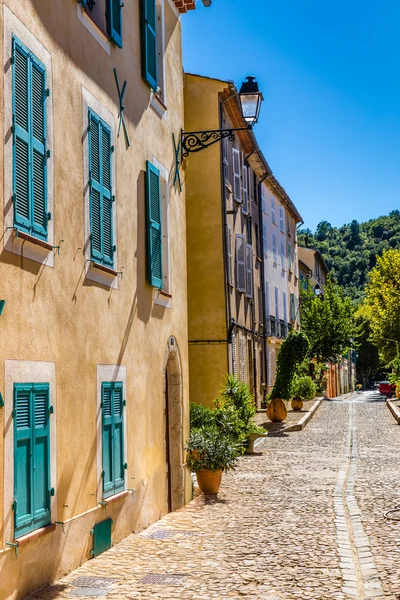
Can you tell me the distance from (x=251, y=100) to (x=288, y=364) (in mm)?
15843

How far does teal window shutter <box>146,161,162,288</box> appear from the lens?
10508mm

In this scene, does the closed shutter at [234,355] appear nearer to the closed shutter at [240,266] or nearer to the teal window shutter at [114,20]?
the closed shutter at [240,266]

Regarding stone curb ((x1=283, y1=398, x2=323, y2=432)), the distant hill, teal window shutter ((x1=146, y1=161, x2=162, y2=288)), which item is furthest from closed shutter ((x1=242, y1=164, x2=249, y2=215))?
the distant hill

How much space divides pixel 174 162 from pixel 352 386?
7736 cm

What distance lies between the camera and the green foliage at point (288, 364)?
2666 centimetres

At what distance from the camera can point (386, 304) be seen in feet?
158

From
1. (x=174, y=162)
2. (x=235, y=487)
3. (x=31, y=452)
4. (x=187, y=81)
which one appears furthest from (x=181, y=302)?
(x=187, y=81)

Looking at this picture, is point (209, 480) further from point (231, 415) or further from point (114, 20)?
point (114, 20)

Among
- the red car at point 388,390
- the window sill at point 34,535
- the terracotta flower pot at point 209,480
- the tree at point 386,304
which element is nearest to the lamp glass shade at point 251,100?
the terracotta flower pot at point 209,480

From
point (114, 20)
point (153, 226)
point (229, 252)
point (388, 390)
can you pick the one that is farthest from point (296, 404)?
point (114, 20)

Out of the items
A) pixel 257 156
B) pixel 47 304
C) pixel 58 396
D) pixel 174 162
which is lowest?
pixel 58 396

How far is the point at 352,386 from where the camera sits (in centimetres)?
8688

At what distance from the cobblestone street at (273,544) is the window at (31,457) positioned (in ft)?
2.23

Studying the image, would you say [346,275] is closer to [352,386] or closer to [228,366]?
[352,386]
